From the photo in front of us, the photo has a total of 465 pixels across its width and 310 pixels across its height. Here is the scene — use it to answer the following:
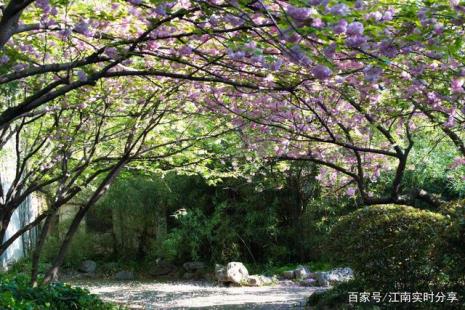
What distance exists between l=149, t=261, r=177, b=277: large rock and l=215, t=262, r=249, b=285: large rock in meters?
2.08

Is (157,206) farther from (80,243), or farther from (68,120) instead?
(68,120)

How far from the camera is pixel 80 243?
14008mm

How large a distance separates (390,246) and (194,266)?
23.3ft

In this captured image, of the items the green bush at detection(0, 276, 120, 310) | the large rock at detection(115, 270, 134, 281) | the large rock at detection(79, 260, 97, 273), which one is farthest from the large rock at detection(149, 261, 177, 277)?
the green bush at detection(0, 276, 120, 310)

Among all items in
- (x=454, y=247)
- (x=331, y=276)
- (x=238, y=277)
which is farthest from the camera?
(x=238, y=277)

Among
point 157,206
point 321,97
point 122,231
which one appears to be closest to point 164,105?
point 321,97

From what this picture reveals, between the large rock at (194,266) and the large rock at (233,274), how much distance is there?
3.98 feet

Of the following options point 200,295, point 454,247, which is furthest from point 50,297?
point 200,295

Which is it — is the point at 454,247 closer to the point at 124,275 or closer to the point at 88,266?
the point at 124,275

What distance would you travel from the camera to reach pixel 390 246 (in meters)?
5.48

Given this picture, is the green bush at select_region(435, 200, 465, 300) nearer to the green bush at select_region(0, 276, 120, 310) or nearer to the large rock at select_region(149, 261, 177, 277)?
the green bush at select_region(0, 276, 120, 310)

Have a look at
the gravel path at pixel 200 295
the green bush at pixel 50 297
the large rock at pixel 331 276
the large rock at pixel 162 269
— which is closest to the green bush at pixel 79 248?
the large rock at pixel 162 269

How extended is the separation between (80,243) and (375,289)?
32.5ft

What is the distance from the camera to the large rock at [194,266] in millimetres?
11914
